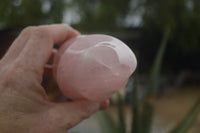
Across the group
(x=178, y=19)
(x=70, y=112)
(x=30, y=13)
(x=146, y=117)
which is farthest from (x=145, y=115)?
(x=178, y=19)

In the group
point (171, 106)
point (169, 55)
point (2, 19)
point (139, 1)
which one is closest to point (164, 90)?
point (171, 106)

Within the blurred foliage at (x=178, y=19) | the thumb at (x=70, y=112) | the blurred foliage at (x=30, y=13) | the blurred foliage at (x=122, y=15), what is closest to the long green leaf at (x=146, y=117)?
the thumb at (x=70, y=112)

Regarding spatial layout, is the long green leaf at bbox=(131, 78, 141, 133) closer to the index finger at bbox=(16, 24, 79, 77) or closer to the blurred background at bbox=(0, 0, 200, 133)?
the index finger at bbox=(16, 24, 79, 77)

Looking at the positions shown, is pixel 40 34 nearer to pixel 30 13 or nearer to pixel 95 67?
pixel 95 67

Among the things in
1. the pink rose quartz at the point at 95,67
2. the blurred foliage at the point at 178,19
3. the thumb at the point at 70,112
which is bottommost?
the blurred foliage at the point at 178,19

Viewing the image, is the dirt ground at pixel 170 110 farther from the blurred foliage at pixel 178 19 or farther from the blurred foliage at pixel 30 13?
the blurred foliage at pixel 30 13

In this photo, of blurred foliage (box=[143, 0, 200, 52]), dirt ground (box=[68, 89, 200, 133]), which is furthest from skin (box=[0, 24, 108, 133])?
blurred foliage (box=[143, 0, 200, 52])

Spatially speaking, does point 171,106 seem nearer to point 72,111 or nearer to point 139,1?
point 139,1
